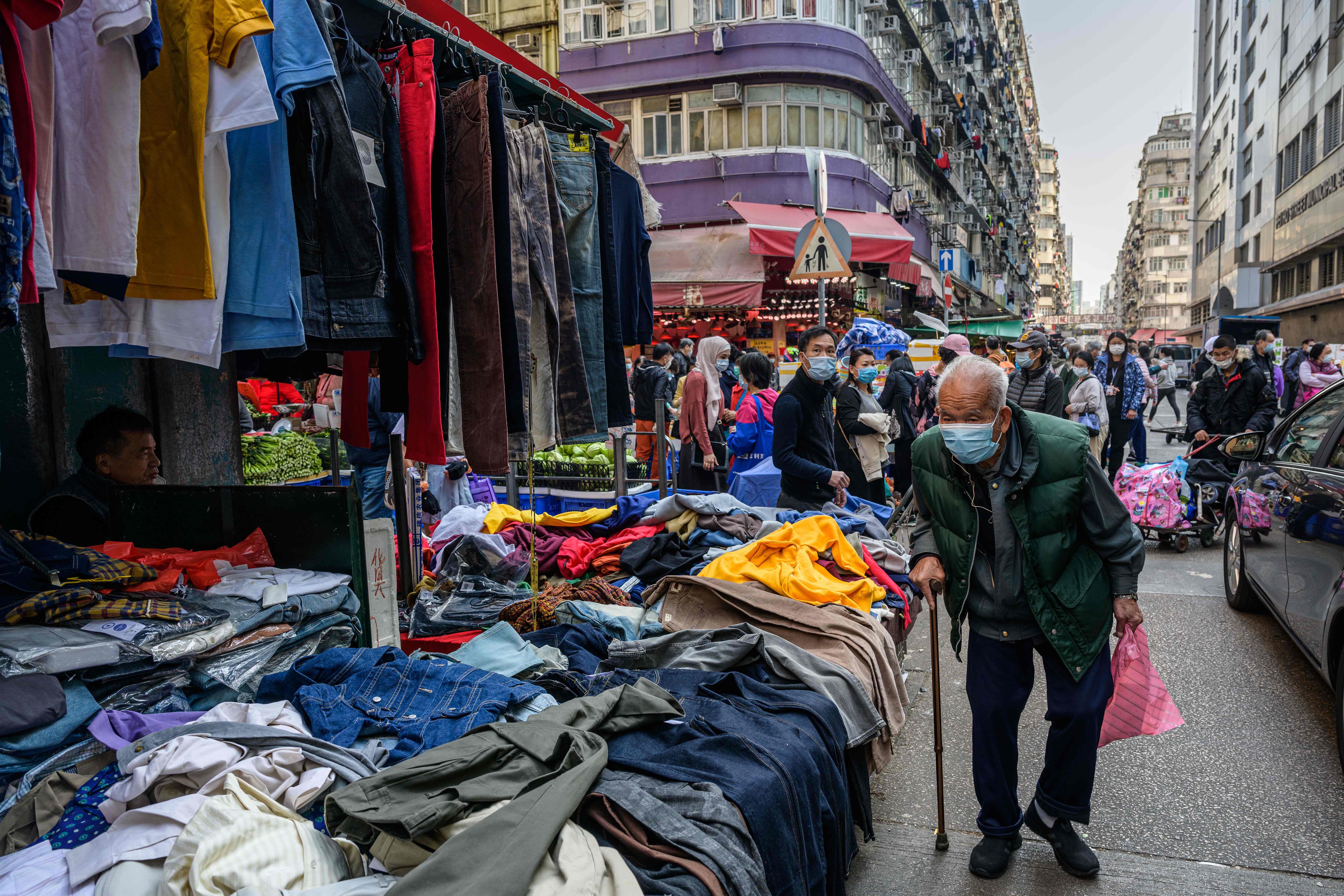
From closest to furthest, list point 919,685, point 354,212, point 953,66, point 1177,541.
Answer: point 354,212
point 919,685
point 1177,541
point 953,66

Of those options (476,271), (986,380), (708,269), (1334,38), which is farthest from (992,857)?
(1334,38)

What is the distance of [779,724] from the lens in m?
2.74

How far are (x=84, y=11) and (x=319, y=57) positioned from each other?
577 millimetres

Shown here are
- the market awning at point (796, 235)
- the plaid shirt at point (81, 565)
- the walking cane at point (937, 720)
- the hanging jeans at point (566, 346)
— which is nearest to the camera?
the plaid shirt at point (81, 565)

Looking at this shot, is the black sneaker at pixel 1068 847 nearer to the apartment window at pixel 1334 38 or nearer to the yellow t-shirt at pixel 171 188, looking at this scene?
the yellow t-shirt at pixel 171 188

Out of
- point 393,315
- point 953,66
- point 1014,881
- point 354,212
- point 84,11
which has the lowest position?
point 1014,881

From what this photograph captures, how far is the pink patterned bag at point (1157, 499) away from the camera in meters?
8.77

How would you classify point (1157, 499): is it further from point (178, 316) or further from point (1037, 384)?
point (178, 316)

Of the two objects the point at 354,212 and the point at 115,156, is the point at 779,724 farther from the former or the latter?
the point at 115,156

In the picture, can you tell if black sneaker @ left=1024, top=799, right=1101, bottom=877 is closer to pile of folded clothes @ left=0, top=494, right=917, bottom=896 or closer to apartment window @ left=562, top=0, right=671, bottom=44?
pile of folded clothes @ left=0, top=494, right=917, bottom=896

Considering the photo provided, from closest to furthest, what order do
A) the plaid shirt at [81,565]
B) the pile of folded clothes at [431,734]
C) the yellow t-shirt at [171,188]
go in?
the pile of folded clothes at [431,734] → the yellow t-shirt at [171,188] → the plaid shirt at [81,565]

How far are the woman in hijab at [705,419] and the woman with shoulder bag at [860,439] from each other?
2.04 metres

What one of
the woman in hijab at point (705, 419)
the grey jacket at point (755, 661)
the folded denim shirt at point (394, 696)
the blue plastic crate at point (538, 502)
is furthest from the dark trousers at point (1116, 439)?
the folded denim shirt at point (394, 696)

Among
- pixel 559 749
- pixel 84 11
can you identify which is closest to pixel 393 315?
pixel 84 11
